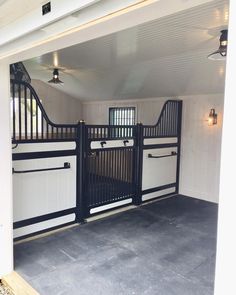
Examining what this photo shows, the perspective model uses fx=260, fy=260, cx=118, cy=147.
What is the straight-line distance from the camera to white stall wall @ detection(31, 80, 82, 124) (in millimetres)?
6862

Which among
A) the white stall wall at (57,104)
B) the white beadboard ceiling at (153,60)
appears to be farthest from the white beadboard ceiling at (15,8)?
the white stall wall at (57,104)

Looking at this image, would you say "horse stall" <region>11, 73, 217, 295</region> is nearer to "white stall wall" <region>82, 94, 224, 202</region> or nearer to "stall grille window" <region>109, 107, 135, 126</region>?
"white stall wall" <region>82, 94, 224, 202</region>

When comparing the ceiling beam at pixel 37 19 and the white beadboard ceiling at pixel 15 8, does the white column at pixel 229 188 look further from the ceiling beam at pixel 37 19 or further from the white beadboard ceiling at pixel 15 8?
the white beadboard ceiling at pixel 15 8

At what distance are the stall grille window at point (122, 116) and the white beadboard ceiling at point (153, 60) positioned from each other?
0.41 m

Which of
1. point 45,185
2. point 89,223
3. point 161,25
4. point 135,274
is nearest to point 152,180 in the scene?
point 89,223

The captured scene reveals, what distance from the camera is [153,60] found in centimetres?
378

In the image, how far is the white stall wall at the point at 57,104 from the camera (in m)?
6.86

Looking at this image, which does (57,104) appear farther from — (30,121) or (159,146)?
(30,121)

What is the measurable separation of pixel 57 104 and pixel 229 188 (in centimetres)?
678

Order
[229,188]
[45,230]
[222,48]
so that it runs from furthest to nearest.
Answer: [45,230] → [222,48] → [229,188]

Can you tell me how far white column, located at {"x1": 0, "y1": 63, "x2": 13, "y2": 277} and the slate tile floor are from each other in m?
0.22

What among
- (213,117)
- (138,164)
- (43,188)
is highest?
(213,117)

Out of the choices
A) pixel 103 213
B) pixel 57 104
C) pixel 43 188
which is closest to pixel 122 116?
pixel 57 104

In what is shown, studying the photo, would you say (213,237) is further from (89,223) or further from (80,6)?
(80,6)
